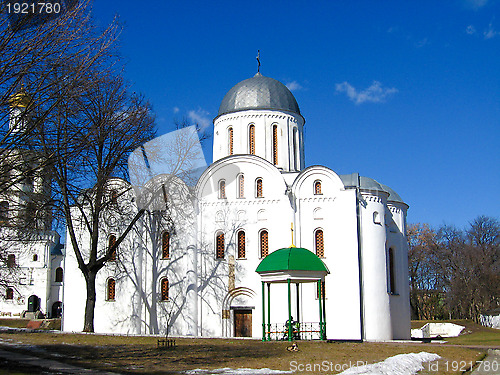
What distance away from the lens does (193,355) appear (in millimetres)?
13406

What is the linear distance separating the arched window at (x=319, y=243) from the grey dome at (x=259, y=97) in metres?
7.50

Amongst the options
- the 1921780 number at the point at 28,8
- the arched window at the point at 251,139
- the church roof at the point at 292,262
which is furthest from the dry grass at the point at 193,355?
the arched window at the point at 251,139

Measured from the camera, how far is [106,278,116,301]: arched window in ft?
88.8

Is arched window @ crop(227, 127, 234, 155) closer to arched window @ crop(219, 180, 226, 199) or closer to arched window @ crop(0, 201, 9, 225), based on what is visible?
arched window @ crop(219, 180, 226, 199)

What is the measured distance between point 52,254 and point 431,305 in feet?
117

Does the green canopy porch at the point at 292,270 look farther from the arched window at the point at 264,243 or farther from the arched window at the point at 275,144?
the arched window at the point at 275,144

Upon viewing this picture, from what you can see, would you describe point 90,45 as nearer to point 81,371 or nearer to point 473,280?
point 81,371

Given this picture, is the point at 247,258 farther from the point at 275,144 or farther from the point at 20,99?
the point at 20,99

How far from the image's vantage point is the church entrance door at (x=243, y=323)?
25328 mm

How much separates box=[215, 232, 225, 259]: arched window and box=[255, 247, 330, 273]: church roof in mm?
6195

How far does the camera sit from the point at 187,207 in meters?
26.7

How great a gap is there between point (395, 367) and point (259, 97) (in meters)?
20.5

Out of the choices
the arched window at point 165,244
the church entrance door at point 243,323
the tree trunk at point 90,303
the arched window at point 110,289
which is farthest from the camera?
the arched window at point 110,289

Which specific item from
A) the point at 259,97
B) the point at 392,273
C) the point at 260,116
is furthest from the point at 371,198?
the point at 259,97
